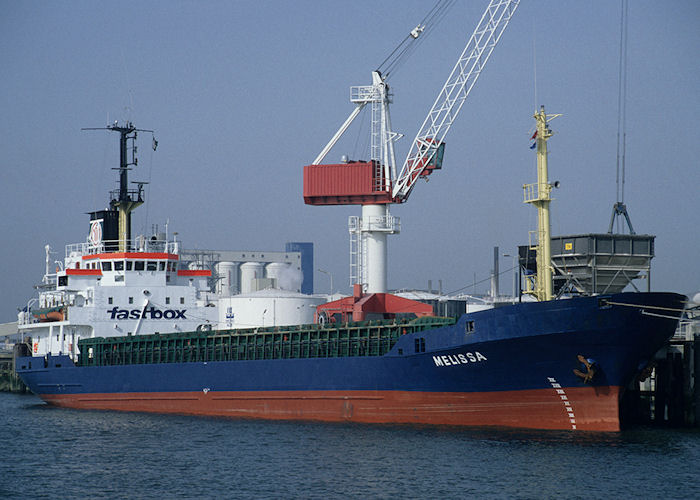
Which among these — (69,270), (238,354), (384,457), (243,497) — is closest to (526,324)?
(384,457)

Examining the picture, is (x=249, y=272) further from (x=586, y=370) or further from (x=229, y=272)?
(x=586, y=370)

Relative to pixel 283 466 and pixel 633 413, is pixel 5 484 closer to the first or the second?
pixel 283 466

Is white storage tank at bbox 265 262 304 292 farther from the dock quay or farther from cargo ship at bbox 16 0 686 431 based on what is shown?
the dock quay

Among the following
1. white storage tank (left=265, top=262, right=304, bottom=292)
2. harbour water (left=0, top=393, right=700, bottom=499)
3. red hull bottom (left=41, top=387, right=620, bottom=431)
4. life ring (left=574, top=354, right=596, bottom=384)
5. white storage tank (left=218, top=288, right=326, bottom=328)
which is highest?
white storage tank (left=265, top=262, right=304, bottom=292)

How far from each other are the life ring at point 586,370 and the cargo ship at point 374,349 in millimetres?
48

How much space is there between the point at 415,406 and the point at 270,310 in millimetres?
33312

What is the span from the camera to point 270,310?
A: 2638 inches

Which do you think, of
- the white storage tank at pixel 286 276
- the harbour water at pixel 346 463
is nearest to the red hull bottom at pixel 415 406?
the harbour water at pixel 346 463

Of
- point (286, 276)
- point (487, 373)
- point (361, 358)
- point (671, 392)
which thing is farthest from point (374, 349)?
point (286, 276)

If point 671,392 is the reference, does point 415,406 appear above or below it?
below

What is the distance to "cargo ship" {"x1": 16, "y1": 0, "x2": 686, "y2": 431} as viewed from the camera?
102ft

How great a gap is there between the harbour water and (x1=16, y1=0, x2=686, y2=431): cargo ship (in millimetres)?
1258

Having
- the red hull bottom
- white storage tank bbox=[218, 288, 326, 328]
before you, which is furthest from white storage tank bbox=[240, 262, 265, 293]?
the red hull bottom

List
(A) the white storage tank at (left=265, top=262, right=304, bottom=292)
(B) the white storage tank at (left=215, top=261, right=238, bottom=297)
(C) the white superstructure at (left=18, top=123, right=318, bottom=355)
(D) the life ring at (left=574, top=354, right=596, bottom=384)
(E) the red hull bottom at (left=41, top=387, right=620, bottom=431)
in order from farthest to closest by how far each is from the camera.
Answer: (B) the white storage tank at (left=215, top=261, right=238, bottom=297)
(A) the white storage tank at (left=265, top=262, right=304, bottom=292)
(C) the white superstructure at (left=18, top=123, right=318, bottom=355)
(E) the red hull bottom at (left=41, top=387, right=620, bottom=431)
(D) the life ring at (left=574, top=354, right=596, bottom=384)
